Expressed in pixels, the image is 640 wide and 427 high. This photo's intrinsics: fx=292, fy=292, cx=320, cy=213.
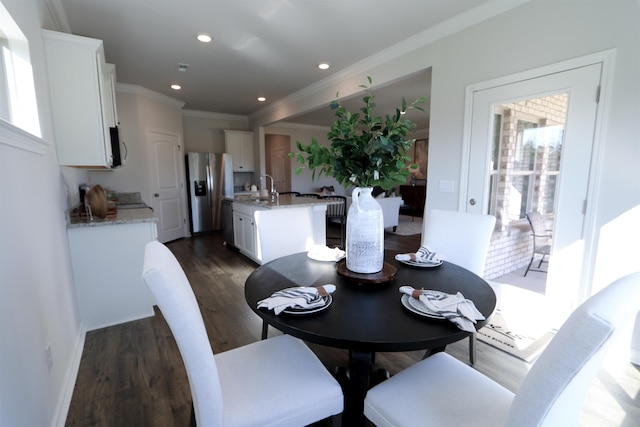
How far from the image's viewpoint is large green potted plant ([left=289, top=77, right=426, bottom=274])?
1.28 m

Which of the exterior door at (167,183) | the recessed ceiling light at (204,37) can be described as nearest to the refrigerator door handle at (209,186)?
the exterior door at (167,183)

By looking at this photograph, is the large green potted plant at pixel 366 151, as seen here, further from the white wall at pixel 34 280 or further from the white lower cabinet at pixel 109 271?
the white lower cabinet at pixel 109 271

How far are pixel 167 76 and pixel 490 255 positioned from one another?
4582 mm

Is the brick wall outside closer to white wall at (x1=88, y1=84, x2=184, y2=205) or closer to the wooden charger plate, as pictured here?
the wooden charger plate

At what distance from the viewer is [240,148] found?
6637mm

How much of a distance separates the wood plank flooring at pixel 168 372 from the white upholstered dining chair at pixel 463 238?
44 cm

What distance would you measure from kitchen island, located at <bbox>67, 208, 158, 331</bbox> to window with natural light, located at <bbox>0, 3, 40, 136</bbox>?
2.73 feet

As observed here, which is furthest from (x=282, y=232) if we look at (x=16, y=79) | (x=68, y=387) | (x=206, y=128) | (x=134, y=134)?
(x=206, y=128)

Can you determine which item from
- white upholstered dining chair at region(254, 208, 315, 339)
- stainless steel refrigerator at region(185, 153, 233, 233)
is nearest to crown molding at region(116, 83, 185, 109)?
stainless steel refrigerator at region(185, 153, 233, 233)

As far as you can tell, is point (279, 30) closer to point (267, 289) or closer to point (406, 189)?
point (267, 289)

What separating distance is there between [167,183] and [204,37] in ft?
10.5

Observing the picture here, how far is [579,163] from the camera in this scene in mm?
2027

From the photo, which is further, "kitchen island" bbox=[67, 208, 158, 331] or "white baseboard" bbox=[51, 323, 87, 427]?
"kitchen island" bbox=[67, 208, 158, 331]

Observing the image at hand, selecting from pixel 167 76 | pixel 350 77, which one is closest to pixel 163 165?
pixel 167 76
